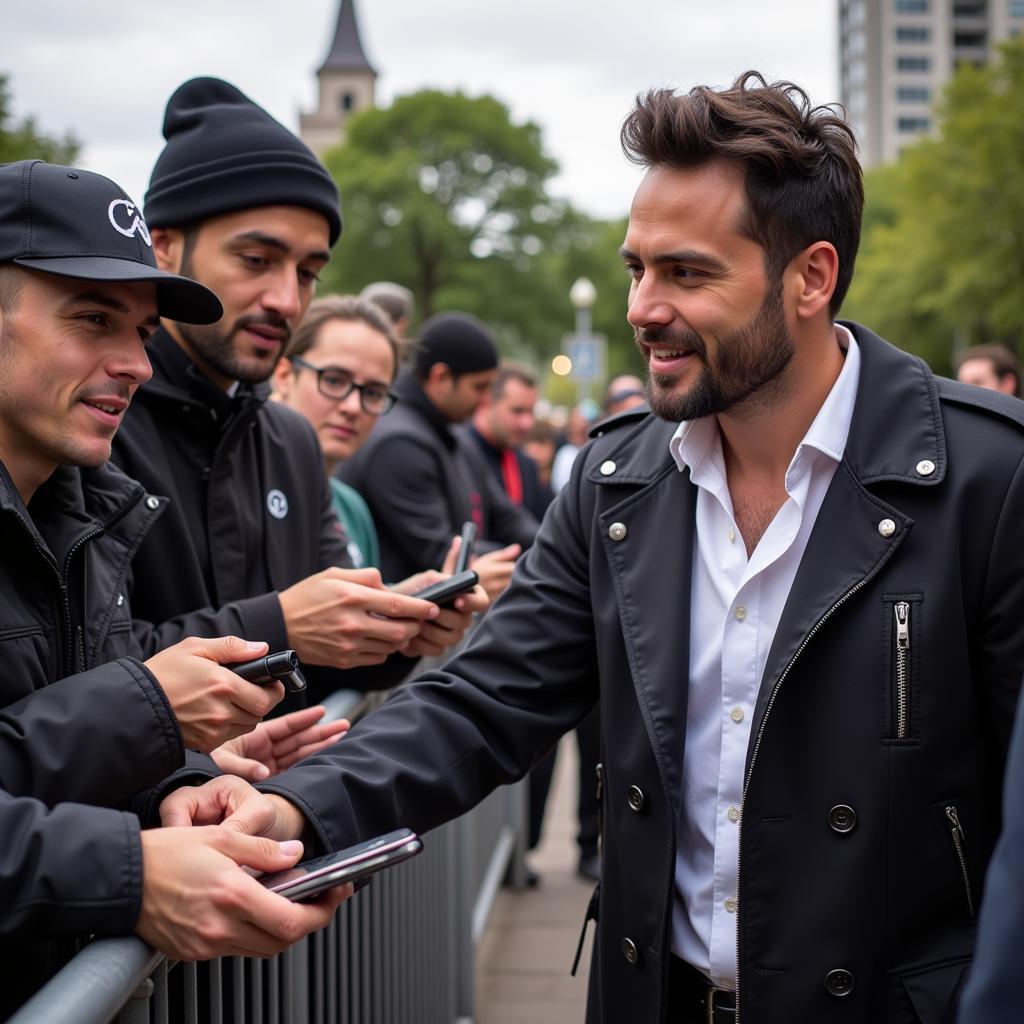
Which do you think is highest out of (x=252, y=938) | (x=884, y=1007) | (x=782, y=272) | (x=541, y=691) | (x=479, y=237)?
(x=479, y=237)

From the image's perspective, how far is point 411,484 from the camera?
5.66m

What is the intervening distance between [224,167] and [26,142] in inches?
1049

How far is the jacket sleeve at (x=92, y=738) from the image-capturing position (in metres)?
2.01

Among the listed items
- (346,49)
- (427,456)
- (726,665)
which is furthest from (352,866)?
(346,49)

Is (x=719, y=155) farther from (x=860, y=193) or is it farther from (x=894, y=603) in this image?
(x=894, y=603)

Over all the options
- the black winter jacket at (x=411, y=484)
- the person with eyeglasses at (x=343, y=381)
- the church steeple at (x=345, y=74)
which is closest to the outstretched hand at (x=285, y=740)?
the person with eyeglasses at (x=343, y=381)

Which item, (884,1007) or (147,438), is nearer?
(884,1007)

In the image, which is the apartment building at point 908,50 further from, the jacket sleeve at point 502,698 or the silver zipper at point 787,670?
the silver zipper at point 787,670

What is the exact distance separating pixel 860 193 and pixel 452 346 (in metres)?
3.71

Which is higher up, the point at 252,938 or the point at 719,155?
the point at 719,155

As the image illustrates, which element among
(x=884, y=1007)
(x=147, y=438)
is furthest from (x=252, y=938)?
(x=147, y=438)

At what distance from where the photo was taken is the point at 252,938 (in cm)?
195

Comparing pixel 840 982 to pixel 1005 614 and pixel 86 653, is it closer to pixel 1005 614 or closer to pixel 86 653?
pixel 1005 614

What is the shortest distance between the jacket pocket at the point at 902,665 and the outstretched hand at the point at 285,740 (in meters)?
1.18
